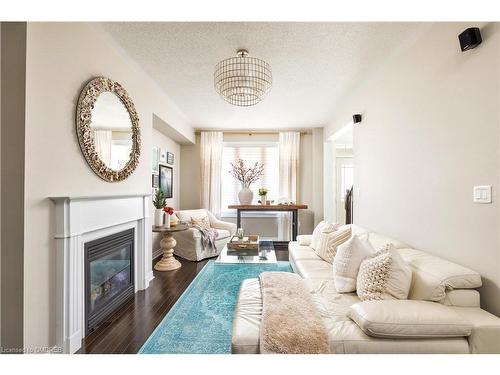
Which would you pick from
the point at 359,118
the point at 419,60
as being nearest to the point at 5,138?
the point at 419,60

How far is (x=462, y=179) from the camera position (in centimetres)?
163

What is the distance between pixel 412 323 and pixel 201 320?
5.23 feet

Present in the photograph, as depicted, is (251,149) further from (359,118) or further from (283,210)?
(359,118)

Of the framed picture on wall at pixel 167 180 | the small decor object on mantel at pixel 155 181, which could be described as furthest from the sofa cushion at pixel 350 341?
the framed picture on wall at pixel 167 180

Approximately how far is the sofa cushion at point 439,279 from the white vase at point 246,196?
12.2 feet

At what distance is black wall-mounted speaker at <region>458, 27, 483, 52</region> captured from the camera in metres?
1.48

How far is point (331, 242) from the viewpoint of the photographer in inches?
111

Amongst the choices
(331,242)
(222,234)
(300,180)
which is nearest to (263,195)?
(300,180)

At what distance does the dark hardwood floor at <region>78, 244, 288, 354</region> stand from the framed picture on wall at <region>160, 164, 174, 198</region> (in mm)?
1774

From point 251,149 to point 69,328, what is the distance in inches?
178

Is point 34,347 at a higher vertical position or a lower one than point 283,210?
lower

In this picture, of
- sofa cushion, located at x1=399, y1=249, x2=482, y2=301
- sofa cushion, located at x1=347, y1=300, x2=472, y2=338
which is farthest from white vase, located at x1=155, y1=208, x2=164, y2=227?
sofa cushion, located at x1=399, y1=249, x2=482, y2=301

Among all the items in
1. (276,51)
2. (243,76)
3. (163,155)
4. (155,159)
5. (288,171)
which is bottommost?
(288,171)

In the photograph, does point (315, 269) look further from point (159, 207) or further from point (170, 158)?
point (170, 158)
